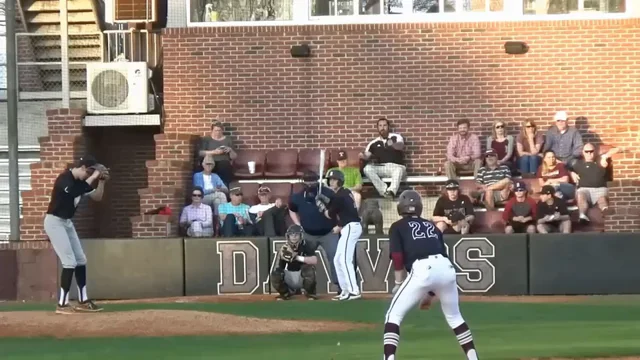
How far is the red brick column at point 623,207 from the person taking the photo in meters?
19.0

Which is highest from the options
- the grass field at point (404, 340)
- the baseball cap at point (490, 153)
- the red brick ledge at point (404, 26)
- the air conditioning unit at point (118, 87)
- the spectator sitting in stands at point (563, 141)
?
the red brick ledge at point (404, 26)

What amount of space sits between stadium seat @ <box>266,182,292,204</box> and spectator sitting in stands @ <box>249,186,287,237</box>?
0.42 m

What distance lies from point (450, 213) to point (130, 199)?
7.00m

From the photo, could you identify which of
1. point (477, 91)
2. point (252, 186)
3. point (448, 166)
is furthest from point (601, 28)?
point (252, 186)

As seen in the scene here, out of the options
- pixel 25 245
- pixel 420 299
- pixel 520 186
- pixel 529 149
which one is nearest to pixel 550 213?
pixel 520 186

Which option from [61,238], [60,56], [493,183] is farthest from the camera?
[60,56]

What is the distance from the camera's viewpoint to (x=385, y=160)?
20484mm

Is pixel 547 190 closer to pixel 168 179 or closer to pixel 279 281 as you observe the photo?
pixel 279 281

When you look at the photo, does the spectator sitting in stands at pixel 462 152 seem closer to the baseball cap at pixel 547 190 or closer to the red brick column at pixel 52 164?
the baseball cap at pixel 547 190

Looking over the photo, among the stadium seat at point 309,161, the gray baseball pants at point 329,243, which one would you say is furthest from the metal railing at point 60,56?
the gray baseball pants at point 329,243

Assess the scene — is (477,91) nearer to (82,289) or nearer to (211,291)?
(211,291)

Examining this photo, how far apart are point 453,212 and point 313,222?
242cm

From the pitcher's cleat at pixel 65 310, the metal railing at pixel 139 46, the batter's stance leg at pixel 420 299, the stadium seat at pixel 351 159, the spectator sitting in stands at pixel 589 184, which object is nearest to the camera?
the batter's stance leg at pixel 420 299

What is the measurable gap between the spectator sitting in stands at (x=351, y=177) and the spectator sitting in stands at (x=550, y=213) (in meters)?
3.12
